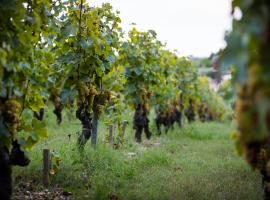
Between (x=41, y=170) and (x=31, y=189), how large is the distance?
2.53 ft

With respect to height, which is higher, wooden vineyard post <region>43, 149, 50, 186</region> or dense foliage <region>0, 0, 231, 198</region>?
dense foliage <region>0, 0, 231, 198</region>

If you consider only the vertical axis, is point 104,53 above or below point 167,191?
above

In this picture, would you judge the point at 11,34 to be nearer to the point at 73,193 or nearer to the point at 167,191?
the point at 73,193

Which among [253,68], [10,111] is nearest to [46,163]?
[10,111]

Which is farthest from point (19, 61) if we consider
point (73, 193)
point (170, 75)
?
point (170, 75)

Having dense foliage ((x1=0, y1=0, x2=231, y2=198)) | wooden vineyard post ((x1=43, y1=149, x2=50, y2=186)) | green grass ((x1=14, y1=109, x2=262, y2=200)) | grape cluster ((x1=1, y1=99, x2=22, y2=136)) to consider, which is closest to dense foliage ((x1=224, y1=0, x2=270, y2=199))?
dense foliage ((x1=0, y1=0, x2=231, y2=198))

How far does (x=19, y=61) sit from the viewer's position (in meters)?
4.40

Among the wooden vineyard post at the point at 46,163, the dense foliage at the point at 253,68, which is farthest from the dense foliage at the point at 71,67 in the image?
the dense foliage at the point at 253,68

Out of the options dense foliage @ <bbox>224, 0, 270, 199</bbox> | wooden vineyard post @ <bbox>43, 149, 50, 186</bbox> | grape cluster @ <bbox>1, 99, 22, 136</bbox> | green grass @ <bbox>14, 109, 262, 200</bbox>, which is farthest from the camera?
wooden vineyard post @ <bbox>43, 149, 50, 186</bbox>

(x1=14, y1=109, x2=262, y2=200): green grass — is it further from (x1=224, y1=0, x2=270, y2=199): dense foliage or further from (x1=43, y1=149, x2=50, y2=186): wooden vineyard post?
(x1=224, y1=0, x2=270, y2=199): dense foliage

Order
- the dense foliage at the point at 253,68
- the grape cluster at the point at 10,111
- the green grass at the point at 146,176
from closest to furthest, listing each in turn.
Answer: the dense foliage at the point at 253,68, the grape cluster at the point at 10,111, the green grass at the point at 146,176

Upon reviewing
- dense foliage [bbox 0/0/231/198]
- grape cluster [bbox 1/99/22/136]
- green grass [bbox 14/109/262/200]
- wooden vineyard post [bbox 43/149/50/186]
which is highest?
dense foliage [bbox 0/0/231/198]

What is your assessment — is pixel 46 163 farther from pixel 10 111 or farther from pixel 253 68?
pixel 253 68

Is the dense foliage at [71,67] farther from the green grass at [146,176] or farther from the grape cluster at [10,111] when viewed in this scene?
the green grass at [146,176]
